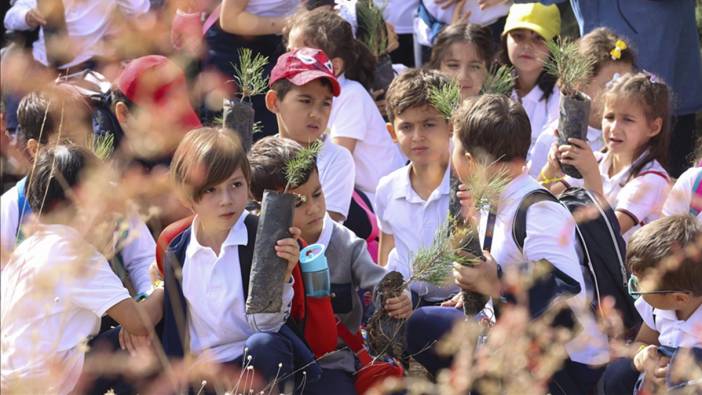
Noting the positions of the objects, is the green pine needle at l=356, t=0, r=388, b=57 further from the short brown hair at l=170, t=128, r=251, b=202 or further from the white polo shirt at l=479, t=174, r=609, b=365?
the white polo shirt at l=479, t=174, r=609, b=365

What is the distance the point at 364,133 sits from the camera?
18.2 ft

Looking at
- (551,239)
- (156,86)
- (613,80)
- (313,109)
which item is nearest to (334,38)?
(313,109)

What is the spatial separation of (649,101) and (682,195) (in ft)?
1.89

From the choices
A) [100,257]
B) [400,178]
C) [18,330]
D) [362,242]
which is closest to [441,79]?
[400,178]

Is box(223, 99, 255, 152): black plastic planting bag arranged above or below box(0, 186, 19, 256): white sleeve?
above

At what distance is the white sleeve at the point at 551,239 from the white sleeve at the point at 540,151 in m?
1.38

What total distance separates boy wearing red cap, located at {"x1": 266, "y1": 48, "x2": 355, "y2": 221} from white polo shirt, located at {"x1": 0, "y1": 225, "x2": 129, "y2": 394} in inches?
49.6

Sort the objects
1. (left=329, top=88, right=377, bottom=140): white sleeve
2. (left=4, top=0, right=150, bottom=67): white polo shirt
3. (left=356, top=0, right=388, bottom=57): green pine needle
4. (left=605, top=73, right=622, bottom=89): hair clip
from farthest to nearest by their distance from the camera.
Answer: (left=4, top=0, right=150, bottom=67): white polo shirt
(left=356, top=0, right=388, bottom=57): green pine needle
(left=329, top=88, right=377, bottom=140): white sleeve
(left=605, top=73, right=622, bottom=89): hair clip

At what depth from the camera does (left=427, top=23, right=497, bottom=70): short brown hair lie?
227 inches

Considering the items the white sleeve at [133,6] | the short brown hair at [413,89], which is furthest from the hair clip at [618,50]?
the white sleeve at [133,6]

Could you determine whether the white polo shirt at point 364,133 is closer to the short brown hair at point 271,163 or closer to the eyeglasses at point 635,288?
the short brown hair at point 271,163

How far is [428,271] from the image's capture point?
373 centimetres

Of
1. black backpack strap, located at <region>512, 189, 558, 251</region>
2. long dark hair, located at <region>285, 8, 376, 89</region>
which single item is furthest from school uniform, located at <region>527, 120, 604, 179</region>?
black backpack strap, located at <region>512, 189, 558, 251</region>

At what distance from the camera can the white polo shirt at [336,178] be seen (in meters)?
4.81
